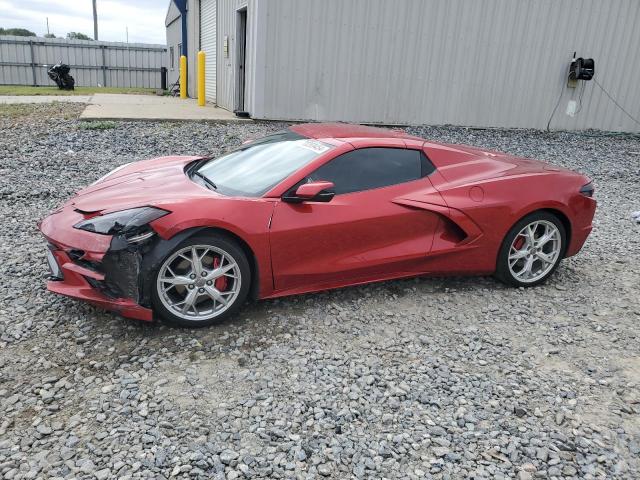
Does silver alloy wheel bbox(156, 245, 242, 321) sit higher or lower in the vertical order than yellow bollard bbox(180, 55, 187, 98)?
lower

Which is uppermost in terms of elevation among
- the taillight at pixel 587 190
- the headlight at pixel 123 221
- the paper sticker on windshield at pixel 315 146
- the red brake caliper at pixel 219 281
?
the paper sticker on windshield at pixel 315 146

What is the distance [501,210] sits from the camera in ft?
13.5

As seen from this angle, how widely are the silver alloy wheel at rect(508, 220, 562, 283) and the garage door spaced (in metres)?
12.6

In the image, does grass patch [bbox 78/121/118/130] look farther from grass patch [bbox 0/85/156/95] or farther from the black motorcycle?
the black motorcycle

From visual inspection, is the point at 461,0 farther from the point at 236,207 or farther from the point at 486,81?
the point at 236,207

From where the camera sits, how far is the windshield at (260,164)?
146 inches

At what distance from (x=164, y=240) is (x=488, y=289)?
2624mm

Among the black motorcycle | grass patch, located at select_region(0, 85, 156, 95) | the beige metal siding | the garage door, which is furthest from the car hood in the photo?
the black motorcycle

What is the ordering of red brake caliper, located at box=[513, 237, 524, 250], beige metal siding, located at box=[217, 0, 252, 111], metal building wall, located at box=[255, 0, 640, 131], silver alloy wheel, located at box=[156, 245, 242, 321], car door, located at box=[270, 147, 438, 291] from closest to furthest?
silver alloy wheel, located at box=[156, 245, 242, 321] → car door, located at box=[270, 147, 438, 291] → red brake caliper, located at box=[513, 237, 524, 250] → metal building wall, located at box=[255, 0, 640, 131] → beige metal siding, located at box=[217, 0, 252, 111]

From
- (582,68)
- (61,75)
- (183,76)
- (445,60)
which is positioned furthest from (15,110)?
(582,68)

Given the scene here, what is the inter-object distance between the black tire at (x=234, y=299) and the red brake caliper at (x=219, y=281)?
0.10 meters

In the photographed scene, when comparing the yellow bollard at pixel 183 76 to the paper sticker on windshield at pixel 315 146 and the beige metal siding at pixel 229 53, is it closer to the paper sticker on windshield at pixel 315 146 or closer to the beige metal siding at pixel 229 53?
the beige metal siding at pixel 229 53

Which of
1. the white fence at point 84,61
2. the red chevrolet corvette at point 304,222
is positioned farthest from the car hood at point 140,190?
the white fence at point 84,61

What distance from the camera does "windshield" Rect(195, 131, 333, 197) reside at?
3.72m
